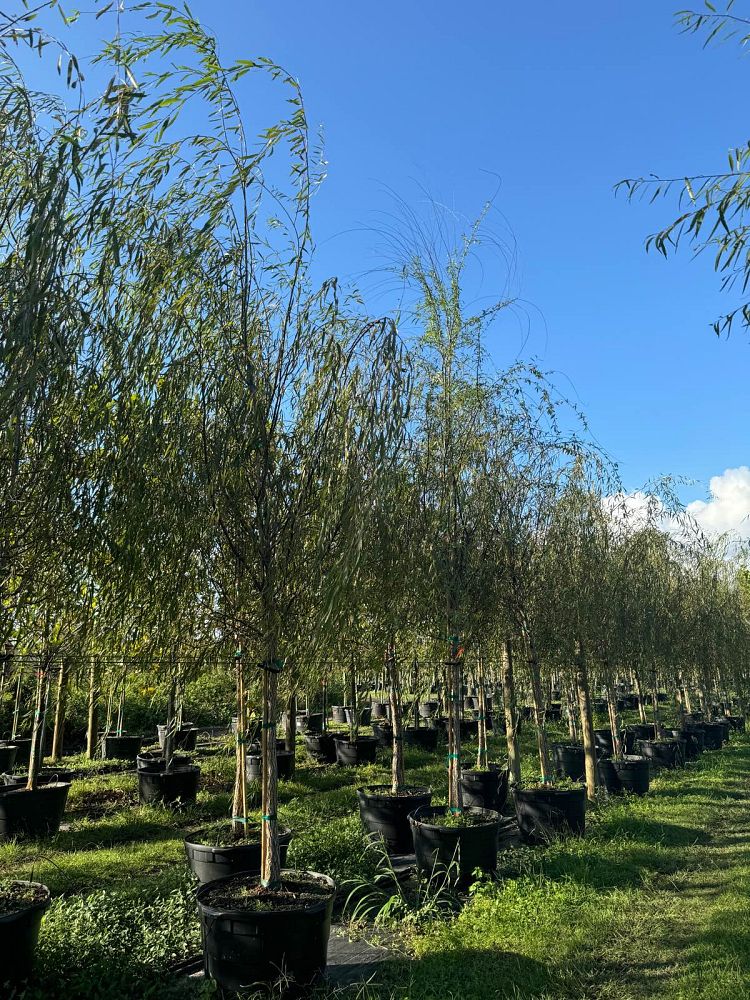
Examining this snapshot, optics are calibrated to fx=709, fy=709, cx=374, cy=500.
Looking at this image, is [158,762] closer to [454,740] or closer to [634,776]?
[454,740]

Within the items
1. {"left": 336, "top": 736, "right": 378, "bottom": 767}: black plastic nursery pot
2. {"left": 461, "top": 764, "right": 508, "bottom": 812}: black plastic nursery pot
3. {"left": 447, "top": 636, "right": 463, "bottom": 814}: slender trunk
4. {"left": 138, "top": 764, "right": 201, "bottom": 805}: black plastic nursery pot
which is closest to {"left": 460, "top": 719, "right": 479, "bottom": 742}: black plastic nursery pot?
{"left": 336, "top": 736, "right": 378, "bottom": 767}: black plastic nursery pot

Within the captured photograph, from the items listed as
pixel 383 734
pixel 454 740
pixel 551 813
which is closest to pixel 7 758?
pixel 383 734

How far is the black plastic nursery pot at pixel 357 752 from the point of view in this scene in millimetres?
12359

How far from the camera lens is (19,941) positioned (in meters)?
3.79

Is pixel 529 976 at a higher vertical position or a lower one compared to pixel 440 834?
lower

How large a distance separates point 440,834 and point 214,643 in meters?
2.70

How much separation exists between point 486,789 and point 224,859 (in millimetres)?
4611

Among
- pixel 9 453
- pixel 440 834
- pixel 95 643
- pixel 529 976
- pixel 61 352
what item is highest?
pixel 61 352

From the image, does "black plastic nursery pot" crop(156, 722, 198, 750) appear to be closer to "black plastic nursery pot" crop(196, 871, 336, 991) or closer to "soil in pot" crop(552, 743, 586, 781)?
"soil in pot" crop(552, 743, 586, 781)

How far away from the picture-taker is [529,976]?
400 cm

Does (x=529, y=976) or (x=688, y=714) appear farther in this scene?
(x=688, y=714)

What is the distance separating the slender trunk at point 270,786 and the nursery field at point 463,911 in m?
0.63

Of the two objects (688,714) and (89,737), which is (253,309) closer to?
(89,737)

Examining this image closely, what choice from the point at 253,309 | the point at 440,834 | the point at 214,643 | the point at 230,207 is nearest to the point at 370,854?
the point at 440,834
